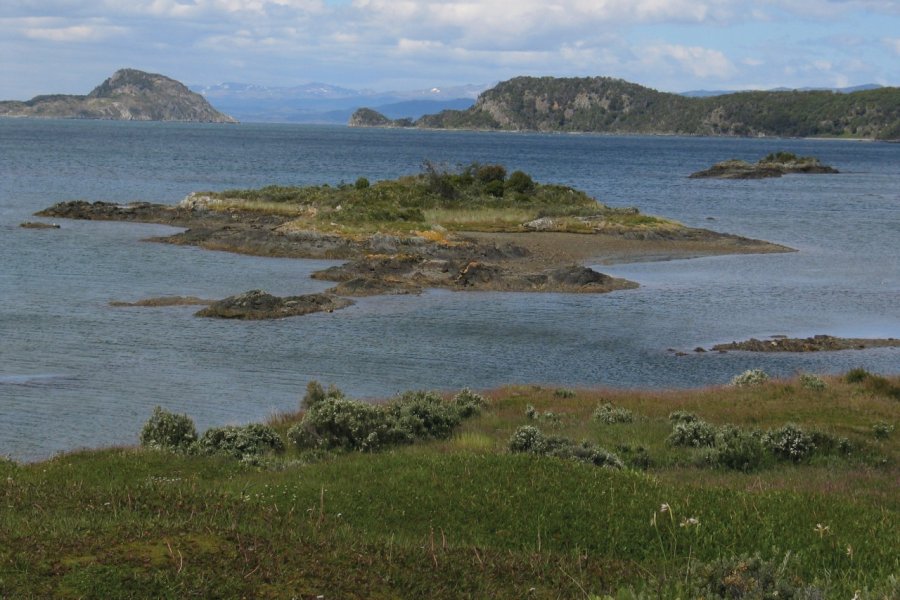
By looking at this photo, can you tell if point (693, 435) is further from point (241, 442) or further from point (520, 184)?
point (520, 184)

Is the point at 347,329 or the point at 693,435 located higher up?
the point at 693,435

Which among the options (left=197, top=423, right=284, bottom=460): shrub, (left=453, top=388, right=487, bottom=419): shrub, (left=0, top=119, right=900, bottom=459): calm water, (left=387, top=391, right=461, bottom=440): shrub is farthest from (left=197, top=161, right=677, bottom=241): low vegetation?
(left=197, top=423, right=284, bottom=460): shrub

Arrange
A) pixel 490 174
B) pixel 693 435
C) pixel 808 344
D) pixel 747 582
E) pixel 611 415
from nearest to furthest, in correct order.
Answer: pixel 747 582 → pixel 693 435 → pixel 611 415 → pixel 808 344 → pixel 490 174

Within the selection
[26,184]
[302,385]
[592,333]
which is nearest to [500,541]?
[302,385]

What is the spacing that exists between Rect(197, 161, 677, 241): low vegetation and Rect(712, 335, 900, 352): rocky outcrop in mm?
23797

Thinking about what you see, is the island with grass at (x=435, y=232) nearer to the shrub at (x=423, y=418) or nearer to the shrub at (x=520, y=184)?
the shrub at (x=520, y=184)

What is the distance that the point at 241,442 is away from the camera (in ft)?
51.2

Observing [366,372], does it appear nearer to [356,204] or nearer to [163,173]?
[356,204]

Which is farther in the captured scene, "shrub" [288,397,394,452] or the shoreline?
the shoreline

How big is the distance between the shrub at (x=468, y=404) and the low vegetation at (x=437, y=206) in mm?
33756

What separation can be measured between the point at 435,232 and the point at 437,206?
12692 mm

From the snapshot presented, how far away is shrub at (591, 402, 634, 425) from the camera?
63.4 feet

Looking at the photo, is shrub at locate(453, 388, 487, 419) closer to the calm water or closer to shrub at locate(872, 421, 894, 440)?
the calm water

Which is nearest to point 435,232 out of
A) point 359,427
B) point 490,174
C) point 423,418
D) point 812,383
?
point 490,174
